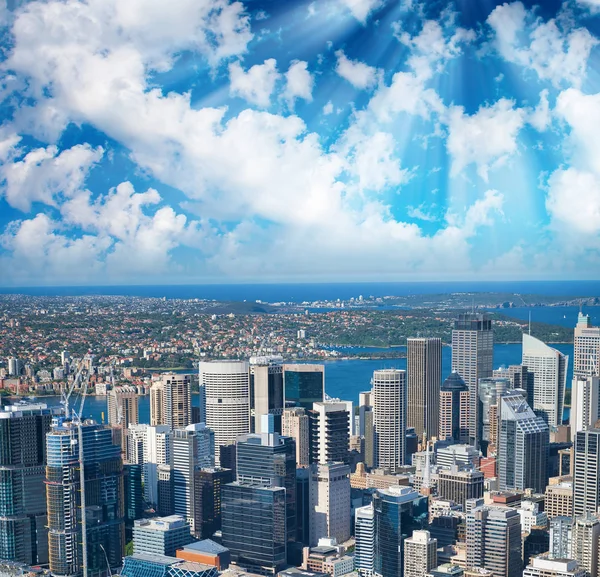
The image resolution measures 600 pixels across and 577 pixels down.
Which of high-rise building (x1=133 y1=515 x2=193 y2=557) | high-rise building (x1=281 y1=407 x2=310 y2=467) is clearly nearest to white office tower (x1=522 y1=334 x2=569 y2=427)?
high-rise building (x1=281 y1=407 x2=310 y2=467)

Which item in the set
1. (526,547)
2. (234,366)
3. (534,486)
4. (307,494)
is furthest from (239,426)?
(526,547)

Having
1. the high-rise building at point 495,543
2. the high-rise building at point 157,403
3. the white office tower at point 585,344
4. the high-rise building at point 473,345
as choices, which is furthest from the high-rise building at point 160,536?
the white office tower at point 585,344

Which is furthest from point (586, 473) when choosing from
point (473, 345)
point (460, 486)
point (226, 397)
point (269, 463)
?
point (473, 345)

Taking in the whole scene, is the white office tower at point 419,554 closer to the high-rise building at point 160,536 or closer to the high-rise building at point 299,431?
the high-rise building at point 160,536

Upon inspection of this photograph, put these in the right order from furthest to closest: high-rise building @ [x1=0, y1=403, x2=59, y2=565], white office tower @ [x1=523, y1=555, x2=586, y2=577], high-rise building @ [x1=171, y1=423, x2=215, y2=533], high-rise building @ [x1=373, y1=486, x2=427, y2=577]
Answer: high-rise building @ [x1=171, y1=423, x2=215, y2=533]
high-rise building @ [x1=0, y1=403, x2=59, y2=565]
high-rise building @ [x1=373, y1=486, x2=427, y2=577]
white office tower @ [x1=523, y1=555, x2=586, y2=577]

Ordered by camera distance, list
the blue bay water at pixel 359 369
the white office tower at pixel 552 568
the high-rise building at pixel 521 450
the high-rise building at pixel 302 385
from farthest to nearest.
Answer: the blue bay water at pixel 359 369 < the high-rise building at pixel 302 385 < the high-rise building at pixel 521 450 < the white office tower at pixel 552 568

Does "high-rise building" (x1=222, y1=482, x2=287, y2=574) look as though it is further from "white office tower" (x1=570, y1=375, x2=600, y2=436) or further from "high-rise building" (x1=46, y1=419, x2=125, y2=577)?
"white office tower" (x1=570, y1=375, x2=600, y2=436)

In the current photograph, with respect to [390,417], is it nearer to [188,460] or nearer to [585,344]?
[188,460]
